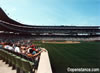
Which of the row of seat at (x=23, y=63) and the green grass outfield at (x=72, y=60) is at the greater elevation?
the row of seat at (x=23, y=63)

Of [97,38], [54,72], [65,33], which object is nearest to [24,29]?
[65,33]

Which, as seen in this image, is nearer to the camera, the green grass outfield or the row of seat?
the row of seat

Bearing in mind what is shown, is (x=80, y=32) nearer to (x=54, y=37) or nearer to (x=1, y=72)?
(x=54, y=37)

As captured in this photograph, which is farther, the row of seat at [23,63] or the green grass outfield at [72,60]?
the green grass outfield at [72,60]

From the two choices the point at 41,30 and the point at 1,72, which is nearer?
the point at 1,72

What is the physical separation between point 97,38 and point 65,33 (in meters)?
18.1

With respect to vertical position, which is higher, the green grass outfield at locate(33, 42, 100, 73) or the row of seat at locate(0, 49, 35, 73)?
the row of seat at locate(0, 49, 35, 73)

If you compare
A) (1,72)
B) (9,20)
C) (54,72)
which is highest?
(9,20)

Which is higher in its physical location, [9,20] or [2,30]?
[9,20]

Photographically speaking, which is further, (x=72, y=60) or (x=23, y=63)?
(x=72, y=60)

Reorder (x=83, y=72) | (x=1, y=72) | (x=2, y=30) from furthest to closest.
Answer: (x=2, y=30) → (x=83, y=72) → (x=1, y=72)

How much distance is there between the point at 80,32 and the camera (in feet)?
210

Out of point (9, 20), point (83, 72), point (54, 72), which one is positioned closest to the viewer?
point (54, 72)

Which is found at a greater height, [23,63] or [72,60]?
[23,63]
